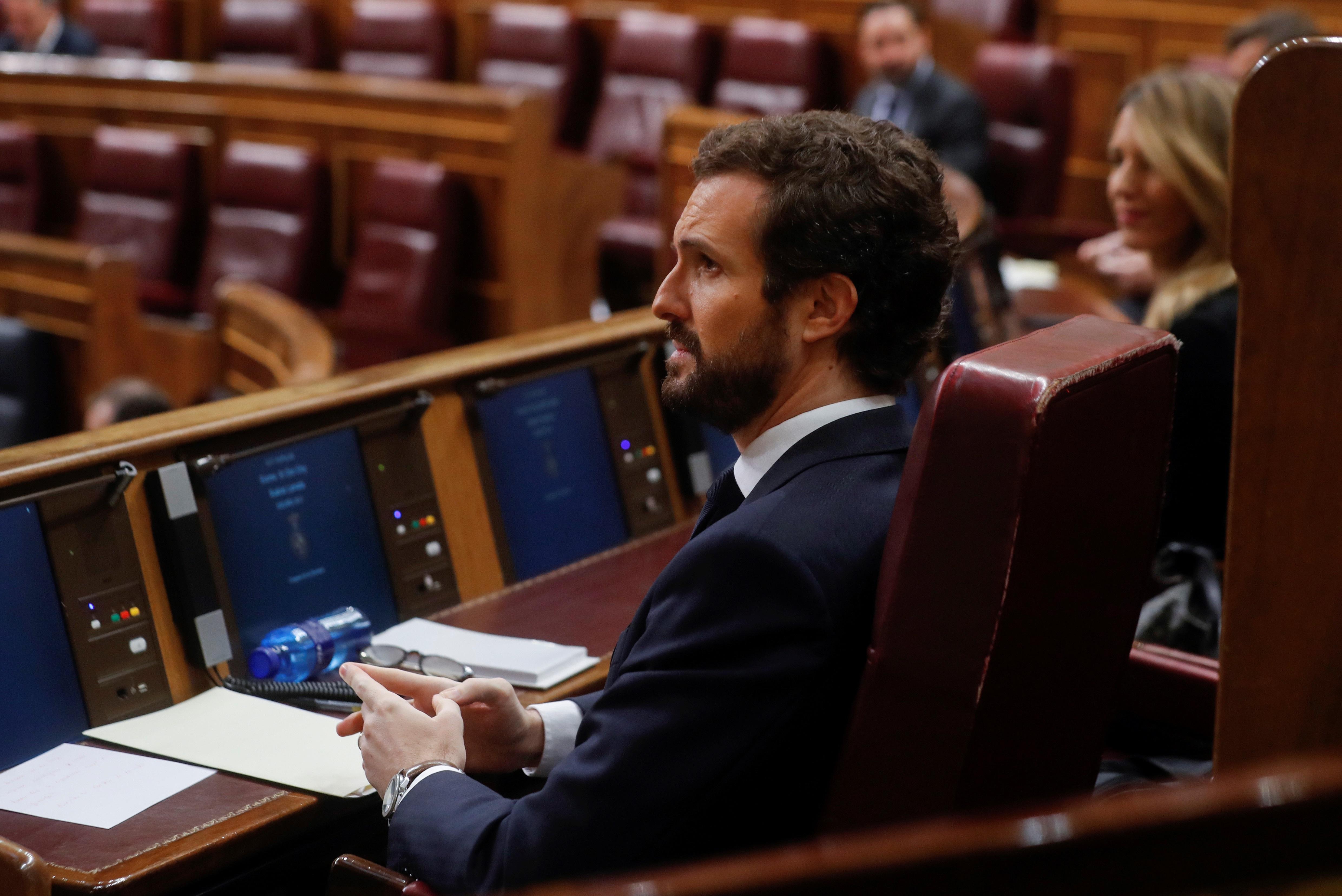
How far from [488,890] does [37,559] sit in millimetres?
622

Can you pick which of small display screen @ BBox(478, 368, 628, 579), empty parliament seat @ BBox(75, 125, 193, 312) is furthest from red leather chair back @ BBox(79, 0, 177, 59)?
small display screen @ BBox(478, 368, 628, 579)

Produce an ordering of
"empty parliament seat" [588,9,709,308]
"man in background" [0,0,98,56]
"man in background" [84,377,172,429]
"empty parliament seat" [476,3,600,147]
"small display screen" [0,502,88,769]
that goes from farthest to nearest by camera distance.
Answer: "man in background" [0,0,98,56] → "empty parliament seat" [476,3,600,147] → "empty parliament seat" [588,9,709,308] → "man in background" [84,377,172,429] → "small display screen" [0,502,88,769]

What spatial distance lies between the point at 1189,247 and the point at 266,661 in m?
1.44

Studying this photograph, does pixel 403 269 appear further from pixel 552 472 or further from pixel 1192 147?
pixel 1192 147

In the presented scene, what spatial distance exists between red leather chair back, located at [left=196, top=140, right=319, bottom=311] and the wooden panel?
12.0ft

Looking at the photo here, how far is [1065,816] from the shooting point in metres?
0.43

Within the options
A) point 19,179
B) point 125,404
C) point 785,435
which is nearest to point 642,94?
point 19,179

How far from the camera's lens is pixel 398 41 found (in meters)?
5.21

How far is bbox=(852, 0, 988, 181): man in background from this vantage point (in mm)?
4027

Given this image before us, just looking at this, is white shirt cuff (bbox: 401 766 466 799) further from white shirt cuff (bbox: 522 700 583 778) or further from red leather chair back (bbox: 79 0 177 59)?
red leather chair back (bbox: 79 0 177 59)

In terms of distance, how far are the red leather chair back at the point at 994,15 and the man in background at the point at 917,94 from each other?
74cm

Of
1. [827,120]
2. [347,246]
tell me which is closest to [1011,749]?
[827,120]

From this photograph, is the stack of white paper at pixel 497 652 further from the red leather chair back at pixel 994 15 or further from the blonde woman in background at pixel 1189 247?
the red leather chair back at pixel 994 15

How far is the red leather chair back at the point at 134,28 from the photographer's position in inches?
227
